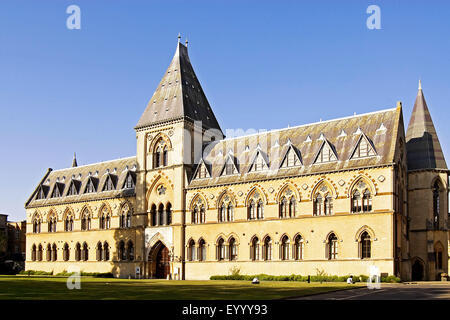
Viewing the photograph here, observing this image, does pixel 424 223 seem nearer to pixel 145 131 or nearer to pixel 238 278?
pixel 238 278

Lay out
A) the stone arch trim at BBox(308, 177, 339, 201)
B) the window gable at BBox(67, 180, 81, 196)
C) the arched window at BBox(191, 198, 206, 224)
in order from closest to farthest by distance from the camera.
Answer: the stone arch trim at BBox(308, 177, 339, 201) < the arched window at BBox(191, 198, 206, 224) < the window gable at BBox(67, 180, 81, 196)

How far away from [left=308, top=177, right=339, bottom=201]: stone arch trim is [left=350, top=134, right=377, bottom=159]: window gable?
307 centimetres

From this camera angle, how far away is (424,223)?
5175cm

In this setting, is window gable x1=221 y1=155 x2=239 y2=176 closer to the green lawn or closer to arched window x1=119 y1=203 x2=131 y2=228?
arched window x1=119 y1=203 x2=131 y2=228

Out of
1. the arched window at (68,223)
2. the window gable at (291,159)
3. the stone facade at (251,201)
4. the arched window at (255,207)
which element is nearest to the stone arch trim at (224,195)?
the stone facade at (251,201)

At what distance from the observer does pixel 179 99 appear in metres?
61.2

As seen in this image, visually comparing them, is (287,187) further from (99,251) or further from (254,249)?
(99,251)

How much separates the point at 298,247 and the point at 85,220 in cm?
3317

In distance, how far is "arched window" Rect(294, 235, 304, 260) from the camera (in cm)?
A: 4978

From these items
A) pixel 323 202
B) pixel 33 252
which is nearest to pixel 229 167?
pixel 323 202

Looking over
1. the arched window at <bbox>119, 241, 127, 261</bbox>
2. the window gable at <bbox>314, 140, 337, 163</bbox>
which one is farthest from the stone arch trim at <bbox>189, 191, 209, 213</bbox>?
the window gable at <bbox>314, 140, 337, 163</bbox>
